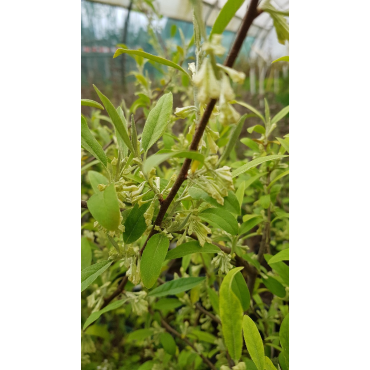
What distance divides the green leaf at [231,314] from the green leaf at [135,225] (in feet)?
0.43

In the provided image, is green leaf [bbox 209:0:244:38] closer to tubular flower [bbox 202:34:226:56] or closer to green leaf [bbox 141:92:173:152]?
Answer: tubular flower [bbox 202:34:226:56]

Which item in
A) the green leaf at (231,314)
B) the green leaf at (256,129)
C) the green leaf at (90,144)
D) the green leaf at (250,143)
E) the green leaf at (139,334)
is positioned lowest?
the green leaf at (139,334)

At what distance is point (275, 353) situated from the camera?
747 mm

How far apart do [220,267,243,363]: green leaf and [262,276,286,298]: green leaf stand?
0.96 feet

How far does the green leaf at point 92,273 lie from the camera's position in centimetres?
39

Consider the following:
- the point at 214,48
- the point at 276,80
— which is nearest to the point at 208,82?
the point at 214,48

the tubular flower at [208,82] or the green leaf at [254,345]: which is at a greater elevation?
the tubular flower at [208,82]

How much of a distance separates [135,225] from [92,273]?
105 mm

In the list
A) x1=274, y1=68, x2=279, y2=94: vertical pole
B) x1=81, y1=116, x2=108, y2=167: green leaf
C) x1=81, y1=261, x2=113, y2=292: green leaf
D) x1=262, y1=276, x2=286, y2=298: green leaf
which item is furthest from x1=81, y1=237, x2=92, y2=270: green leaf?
x1=274, y1=68, x2=279, y2=94: vertical pole

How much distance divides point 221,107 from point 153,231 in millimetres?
222

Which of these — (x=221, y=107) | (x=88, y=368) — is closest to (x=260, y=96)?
(x=88, y=368)

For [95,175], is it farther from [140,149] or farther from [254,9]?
[254,9]

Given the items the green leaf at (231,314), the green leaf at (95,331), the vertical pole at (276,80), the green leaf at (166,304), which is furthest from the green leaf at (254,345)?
the vertical pole at (276,80)

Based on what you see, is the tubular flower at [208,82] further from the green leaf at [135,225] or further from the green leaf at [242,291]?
the green leaf at [242,291]
